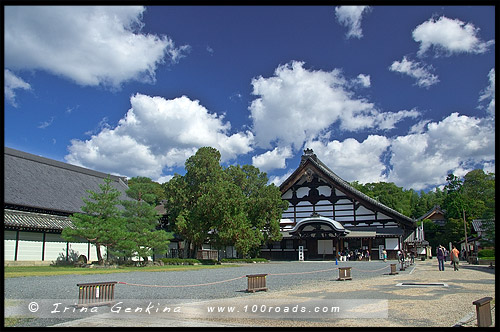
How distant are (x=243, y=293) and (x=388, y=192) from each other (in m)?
68.0

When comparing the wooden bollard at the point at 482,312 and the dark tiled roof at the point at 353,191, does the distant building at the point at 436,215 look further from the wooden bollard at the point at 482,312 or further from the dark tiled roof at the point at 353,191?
the wooden bollard at the point at 482,312

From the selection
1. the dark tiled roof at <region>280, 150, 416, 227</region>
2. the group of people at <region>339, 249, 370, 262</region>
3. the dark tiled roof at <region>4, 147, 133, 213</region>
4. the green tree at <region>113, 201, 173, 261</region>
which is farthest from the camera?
the dark tiled roof at <region>280, 150, 416, 227</region>

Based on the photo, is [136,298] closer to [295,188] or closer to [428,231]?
[295,188]

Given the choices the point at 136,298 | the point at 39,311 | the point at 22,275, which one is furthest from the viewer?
the point at 22,275

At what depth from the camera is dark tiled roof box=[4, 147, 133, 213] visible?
93.8 ft

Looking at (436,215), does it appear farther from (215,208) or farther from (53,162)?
(53,162)

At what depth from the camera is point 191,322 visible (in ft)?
24.2

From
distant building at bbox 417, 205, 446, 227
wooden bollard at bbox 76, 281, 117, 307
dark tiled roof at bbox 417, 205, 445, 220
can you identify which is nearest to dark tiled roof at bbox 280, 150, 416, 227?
dark tiled roof at bbox 417, 205, 445, 220

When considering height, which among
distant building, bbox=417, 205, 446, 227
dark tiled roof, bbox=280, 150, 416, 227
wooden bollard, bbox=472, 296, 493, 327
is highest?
dark tiled roof, bbox=280, 150, 416, 227

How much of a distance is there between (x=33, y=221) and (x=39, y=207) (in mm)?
2191

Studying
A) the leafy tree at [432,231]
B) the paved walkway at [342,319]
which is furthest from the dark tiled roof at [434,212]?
the paved walkway at [342,319]

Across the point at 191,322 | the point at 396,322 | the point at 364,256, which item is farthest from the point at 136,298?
the point at 364,256

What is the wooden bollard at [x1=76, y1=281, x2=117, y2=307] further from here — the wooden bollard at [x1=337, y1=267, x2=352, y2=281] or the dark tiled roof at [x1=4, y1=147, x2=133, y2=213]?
the dark tiled roof at [x1=4, y1=147, x2=133, y2=213]

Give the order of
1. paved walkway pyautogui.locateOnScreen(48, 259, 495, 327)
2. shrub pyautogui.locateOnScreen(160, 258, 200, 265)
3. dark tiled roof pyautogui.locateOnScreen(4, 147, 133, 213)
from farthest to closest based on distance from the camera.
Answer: shrub pyautogui.locateOnScreen(160, 258, 200, 265)
dark tiled roof pyautogui.locateOnScreen(4, 147, 133, 213)
paved walkway pyautogui.locateOnScreen(48, 259, 495, 327)
